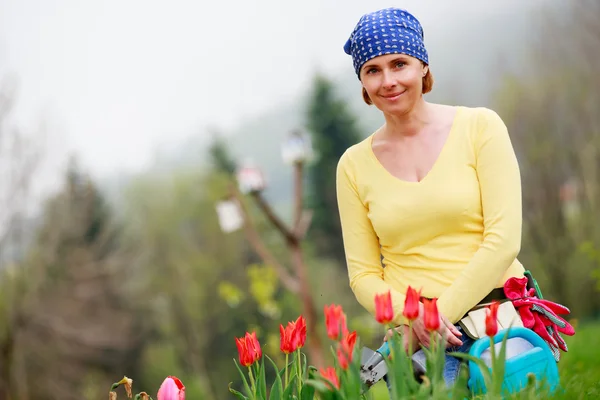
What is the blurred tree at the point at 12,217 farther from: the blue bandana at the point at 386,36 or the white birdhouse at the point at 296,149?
the blue bandana at the point at 386,36

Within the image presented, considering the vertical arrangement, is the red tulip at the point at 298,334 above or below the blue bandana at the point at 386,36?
below

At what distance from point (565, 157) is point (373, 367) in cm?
1732

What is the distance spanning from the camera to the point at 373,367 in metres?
1.96

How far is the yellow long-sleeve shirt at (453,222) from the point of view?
6.51 ft

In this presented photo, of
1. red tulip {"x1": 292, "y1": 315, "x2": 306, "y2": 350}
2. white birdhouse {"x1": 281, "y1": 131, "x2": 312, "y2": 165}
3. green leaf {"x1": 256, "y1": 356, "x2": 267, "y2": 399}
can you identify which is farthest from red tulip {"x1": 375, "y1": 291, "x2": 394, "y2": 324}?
white birdhouse {"x1": 281, "y1": 131, "x2": 312, "y2": 165}

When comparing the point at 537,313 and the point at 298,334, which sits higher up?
the point at 298,334

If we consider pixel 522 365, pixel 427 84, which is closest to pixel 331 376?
pixel 522 365

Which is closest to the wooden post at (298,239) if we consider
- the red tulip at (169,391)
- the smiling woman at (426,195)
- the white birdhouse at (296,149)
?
the white birdhouse at (296,149)

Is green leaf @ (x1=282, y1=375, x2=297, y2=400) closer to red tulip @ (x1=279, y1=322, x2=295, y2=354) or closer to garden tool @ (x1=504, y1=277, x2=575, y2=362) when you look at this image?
Result: red tulip @ (x1=279, y1=322, x2=295, y2=354)

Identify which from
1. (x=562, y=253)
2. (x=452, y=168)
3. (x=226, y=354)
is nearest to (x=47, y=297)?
(x=226, y=354)

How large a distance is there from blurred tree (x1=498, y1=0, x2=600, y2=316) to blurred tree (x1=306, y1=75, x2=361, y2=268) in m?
6.51

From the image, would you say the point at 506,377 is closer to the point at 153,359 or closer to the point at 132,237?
the point at 153,359

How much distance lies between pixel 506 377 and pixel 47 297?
17.1m

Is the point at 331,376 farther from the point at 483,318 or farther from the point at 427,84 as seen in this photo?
the point at 427,84
